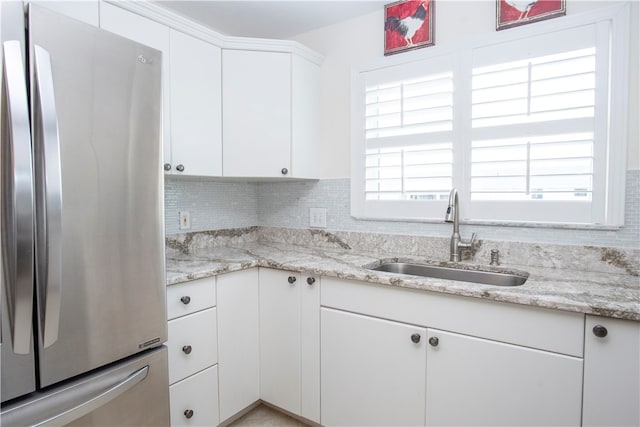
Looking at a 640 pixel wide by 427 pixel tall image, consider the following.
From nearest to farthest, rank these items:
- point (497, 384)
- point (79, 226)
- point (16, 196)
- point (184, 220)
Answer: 1. point (16, 196)
2. point (79, 226)
3. point (497, 384)
4. point (184, 220)

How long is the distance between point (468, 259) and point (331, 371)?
89 centimetres

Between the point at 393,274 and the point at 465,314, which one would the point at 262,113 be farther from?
the point at 465,314

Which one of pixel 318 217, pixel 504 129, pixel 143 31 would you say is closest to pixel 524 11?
pixel 504 129

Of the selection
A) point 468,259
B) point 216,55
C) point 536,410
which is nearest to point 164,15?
point 216,55

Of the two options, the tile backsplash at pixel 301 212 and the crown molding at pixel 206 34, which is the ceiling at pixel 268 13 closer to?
the crown molding at pixel 206 34

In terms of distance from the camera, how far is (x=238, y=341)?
178cm

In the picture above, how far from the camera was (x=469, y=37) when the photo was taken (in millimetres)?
1789

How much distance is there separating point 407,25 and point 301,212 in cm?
130

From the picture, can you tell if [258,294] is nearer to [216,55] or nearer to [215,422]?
[215,422]

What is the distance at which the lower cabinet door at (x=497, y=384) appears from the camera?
1155mm

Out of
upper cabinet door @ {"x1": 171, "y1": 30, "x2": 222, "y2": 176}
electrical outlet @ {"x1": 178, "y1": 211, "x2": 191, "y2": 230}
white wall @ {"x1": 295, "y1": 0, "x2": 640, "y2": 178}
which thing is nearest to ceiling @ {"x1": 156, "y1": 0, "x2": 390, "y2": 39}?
white wall @ {"x1": 295, "y1": 0, "x2": 640, "y2": 178}

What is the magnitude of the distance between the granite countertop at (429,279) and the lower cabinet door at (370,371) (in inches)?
7.9

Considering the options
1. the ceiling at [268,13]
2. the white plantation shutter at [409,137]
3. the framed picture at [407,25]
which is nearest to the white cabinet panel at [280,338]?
the white plantation shutter at [409,137]

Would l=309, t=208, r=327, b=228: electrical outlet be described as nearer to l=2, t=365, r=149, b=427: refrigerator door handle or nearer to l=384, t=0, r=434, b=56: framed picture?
l=384, t=0, r=434, b=56: framed picture
